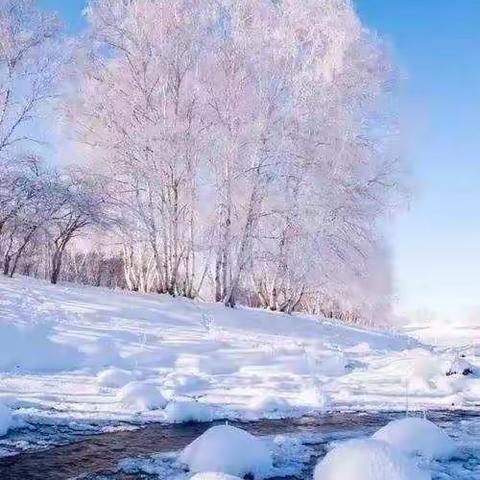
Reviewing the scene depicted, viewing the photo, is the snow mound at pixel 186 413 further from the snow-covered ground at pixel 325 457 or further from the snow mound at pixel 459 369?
the snow mound at pixel 459 369

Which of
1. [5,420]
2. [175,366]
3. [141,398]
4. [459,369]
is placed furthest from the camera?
[459,369]

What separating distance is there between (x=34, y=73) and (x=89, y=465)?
11.8 meters

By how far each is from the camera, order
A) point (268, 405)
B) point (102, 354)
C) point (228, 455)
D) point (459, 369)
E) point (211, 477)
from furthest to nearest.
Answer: point (459, 369), point (102, 354), point (268, 405), point (228, 455), point (211, 477)

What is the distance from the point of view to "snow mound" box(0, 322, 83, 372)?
9.22m

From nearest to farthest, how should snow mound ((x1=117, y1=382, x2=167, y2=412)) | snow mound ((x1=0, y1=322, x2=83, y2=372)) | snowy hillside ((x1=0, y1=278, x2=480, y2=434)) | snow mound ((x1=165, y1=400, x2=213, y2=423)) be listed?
snow mound ((x1=165, y1=400, x2=213, y2=423)), snow mound ((x1=117, y1=382, x2=167, y2=412)), snowy hillside ((x1=0, y1=278, x2=480, y2=434)), snow mound ((x1=0, y1=322, x2=83, y2=372))

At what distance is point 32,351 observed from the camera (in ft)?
31.4

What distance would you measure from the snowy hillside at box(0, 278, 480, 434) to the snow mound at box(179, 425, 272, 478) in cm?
167

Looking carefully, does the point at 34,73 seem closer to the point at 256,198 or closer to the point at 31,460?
the point at 256,198

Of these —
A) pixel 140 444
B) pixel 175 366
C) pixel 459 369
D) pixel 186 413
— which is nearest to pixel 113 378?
pixel 175 366

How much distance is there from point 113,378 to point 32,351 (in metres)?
1.77

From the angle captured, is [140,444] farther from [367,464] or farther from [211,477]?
[367,464]

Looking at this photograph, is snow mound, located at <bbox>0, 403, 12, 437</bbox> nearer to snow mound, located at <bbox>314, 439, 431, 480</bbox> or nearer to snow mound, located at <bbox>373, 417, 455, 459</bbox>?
snow mound, located at <bbox>314, 439, 431, 480</bbox>

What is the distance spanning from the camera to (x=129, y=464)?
5035mm

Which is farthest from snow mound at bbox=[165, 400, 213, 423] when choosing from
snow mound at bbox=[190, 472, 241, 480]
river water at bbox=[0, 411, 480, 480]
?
snow mound at bbox=[190, 472, 241, 480]
